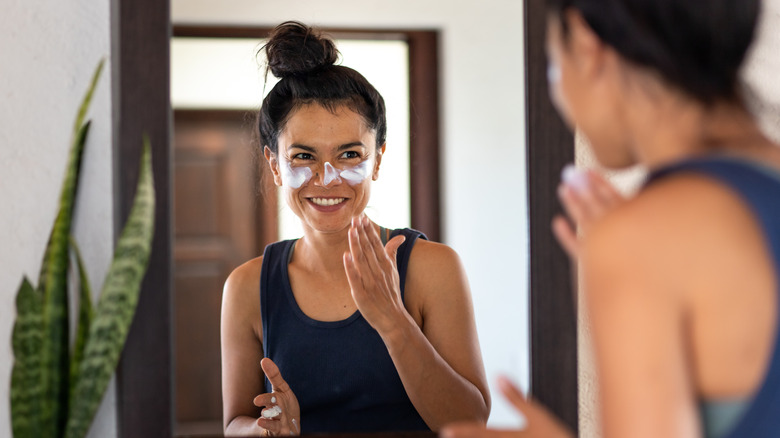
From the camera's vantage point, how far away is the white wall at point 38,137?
2.51 feet

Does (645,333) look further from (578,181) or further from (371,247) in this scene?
(371,247)

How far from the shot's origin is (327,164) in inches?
35.3

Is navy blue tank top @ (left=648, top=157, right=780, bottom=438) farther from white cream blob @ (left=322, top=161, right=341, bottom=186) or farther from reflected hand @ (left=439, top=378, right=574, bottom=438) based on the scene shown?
white cream blob @ (left=322, top=161, right=341, bottom=186)

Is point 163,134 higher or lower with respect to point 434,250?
higher

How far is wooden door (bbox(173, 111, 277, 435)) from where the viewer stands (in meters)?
0.80

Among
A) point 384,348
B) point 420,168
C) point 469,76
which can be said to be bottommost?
point 384,348

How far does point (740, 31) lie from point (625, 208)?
0.14 m

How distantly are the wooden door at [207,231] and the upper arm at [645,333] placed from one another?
53cm

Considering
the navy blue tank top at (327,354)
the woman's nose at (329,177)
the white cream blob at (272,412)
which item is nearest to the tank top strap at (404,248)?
the navy blue tank top at (327,354)

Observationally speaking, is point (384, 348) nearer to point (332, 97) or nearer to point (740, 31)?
point (332, 97)

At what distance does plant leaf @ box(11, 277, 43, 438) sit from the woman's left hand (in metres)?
0.34

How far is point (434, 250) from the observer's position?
0.86 m

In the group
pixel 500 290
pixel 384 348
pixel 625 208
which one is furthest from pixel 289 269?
pixel 625 208

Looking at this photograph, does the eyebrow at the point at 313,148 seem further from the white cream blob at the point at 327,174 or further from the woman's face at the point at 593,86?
the woman's face at the point at 593,86
